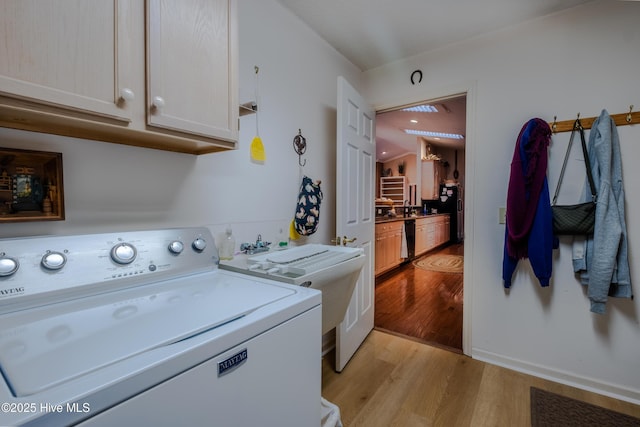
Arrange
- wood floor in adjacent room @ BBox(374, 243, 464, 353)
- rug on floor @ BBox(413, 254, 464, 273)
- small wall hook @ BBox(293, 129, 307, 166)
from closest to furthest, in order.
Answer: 1. small wall hook @ BBox(293, 129, 307, 166)
2. wood floor in adjacent room @ BBox(374, 243, 464, 353)
3. rug on floor @ BBox(413, 254, 464, 273)

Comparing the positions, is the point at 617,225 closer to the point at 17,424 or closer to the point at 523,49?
the point at 523,49

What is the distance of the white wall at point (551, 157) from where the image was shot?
1.66m

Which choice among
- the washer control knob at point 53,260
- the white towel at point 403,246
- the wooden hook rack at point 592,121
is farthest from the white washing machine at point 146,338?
the white towel at point 403,246

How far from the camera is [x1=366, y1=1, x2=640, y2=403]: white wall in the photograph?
5.46 feet

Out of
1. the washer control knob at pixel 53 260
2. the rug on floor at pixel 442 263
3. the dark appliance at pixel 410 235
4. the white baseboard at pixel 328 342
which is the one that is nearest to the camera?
the washer control knob at pixel 53 260

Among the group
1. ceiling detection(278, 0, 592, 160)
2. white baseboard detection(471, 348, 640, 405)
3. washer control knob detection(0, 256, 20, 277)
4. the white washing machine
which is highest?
ceiling detection(278, 0, 592, 160)

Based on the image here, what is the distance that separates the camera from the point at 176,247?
104 centimetres

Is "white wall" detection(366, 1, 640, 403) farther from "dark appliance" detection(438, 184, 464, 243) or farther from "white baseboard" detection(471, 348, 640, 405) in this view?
"dark appliance" detection(438, 184, 464, 243)

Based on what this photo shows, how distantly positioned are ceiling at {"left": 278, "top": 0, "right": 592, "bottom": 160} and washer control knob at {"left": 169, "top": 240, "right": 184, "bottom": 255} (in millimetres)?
1573

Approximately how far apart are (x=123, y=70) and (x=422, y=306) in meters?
3.14

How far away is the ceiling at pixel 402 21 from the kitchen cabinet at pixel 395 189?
17.3ft

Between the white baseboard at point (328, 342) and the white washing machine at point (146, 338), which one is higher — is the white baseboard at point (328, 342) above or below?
below

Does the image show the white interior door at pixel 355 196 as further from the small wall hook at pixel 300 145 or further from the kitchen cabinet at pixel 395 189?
the kitchen cabinet at pixel 395 189

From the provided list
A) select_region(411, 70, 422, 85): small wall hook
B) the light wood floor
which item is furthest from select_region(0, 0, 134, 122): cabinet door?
select_region(411, 70, 422, 85): small wall hook
